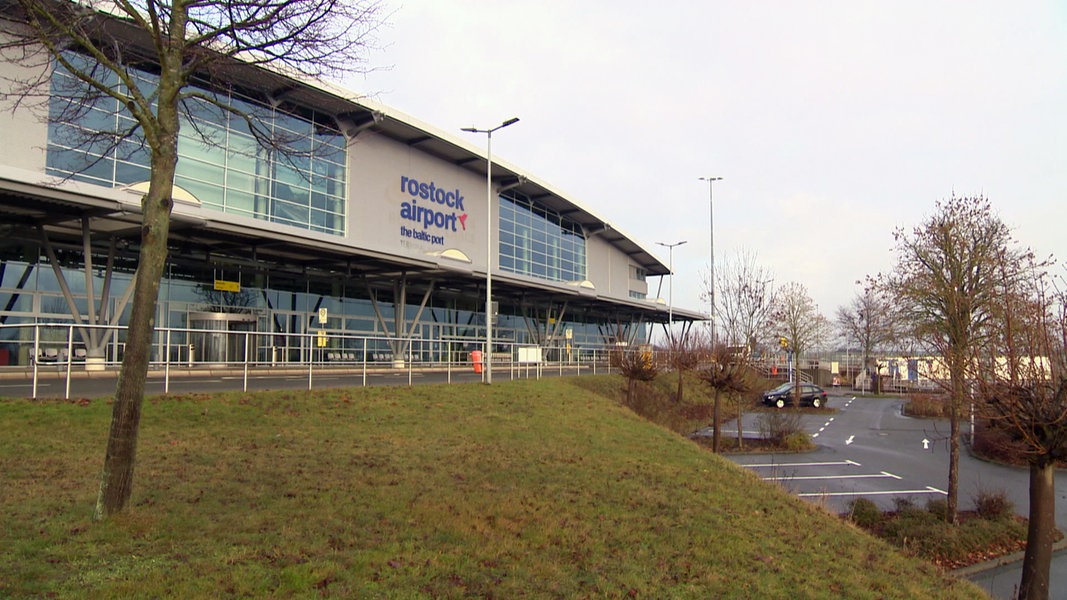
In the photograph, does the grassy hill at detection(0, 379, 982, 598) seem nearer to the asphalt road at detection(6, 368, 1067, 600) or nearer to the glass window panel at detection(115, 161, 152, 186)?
the asphalt road at detection(6, 368, 1067, 600)

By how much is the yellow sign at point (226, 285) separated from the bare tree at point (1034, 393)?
26.7 metres

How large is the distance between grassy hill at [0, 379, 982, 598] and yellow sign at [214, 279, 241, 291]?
15.9 metres

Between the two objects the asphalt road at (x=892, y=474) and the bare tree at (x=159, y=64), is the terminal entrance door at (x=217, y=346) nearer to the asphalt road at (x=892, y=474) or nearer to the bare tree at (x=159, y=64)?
the bare tree at (x=159, y=64)

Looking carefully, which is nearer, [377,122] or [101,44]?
[101,44]

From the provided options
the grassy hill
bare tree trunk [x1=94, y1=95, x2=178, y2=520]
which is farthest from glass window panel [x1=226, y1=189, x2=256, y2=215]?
bare tree trunk [x1=94, y1=95, x2=178, y2=520]

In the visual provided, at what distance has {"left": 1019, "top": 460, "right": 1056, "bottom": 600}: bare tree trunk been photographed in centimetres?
835

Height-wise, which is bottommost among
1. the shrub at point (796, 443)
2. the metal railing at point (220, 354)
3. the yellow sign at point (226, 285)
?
the shrub at point (796, 443)

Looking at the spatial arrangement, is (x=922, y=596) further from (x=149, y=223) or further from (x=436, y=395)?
(x=436, y=395)

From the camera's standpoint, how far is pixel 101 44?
26.0 feet

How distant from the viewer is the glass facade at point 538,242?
47312 mm

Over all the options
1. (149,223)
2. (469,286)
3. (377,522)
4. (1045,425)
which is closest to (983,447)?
(1045,425)

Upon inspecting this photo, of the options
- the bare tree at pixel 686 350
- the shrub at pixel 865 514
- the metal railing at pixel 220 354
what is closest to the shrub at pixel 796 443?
the bare tree at pixel 686 350

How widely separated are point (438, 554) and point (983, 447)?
2140 cm

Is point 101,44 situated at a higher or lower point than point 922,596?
higher
